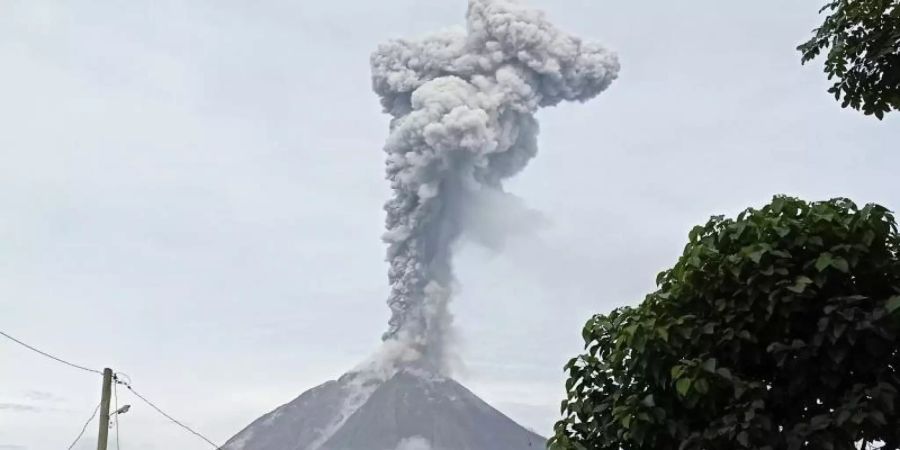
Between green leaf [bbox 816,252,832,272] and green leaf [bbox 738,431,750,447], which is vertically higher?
green leaf [bbox 816,252,832,272]

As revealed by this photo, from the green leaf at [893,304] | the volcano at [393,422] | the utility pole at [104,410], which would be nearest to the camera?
the green leaf at [893,304]

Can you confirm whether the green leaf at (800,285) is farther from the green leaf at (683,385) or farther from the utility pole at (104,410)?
the utility pole at (104,410)

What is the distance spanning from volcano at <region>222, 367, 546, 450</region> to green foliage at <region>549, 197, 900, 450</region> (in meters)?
117

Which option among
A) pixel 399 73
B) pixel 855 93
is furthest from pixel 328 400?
pixel 855 93

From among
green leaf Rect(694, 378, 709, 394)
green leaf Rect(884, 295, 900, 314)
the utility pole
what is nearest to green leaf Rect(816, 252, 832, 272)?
green leaf Rect(884, 295, 900, 314)

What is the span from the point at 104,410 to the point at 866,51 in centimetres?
1164

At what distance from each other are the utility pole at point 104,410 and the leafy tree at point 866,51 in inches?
439

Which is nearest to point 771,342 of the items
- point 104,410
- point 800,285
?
point 800,285

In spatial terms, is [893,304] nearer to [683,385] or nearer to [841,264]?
[841,264]

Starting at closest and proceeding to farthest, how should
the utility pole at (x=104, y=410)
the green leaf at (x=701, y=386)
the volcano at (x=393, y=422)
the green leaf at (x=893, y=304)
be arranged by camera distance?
1. the green leaf at (x=893, y=304)
2. the green leaf at (x=701, y=386)
3. the utility pole at (x=104, y=410)
4. the volcano at (x=393, y=422)

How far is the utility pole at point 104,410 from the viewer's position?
13.6m

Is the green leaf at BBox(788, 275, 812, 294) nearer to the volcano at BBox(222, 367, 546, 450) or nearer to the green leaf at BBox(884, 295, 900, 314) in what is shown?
the green leaf at BBox(884, 295, 900, 314)

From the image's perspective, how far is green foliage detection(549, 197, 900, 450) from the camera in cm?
425

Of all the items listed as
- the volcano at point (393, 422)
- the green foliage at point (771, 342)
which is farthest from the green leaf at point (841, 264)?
the volcano at point (393, 422)
